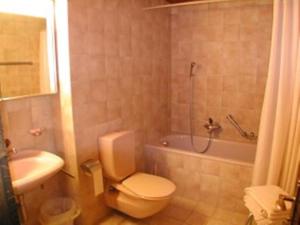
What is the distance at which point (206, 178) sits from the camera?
8.37 ft

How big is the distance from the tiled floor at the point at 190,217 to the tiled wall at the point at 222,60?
1020 millimetres

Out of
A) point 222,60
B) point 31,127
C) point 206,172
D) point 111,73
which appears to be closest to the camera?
point 31,127

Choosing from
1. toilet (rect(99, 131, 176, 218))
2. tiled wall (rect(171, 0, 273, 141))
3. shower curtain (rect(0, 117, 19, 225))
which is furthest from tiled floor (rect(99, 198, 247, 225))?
shower curtain (rect(0, 117, 19, 225))

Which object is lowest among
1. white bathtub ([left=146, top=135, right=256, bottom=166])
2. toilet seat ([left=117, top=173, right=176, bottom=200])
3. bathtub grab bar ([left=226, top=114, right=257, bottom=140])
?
toilet seat ([left=117, top=173, right=176, bottom=200])

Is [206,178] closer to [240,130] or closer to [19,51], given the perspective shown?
[240,130]

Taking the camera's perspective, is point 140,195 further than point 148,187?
No

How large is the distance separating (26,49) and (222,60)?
7.15ft

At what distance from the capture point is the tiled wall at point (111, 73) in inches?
79.9

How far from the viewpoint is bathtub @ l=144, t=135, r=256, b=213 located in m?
2.40

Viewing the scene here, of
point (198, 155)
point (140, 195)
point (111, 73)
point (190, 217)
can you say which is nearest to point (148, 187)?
point (140, 195)

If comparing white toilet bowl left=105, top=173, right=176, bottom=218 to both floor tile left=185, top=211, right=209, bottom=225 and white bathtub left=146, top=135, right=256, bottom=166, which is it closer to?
floor tile left=185, top=211, right=209, bottom=225

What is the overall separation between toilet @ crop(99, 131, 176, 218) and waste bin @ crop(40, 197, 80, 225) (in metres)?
0.37

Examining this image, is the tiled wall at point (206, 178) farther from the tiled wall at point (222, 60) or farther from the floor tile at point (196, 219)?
the tiled wall at point (222, 60)

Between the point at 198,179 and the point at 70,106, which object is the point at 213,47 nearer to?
the point at 198,179
